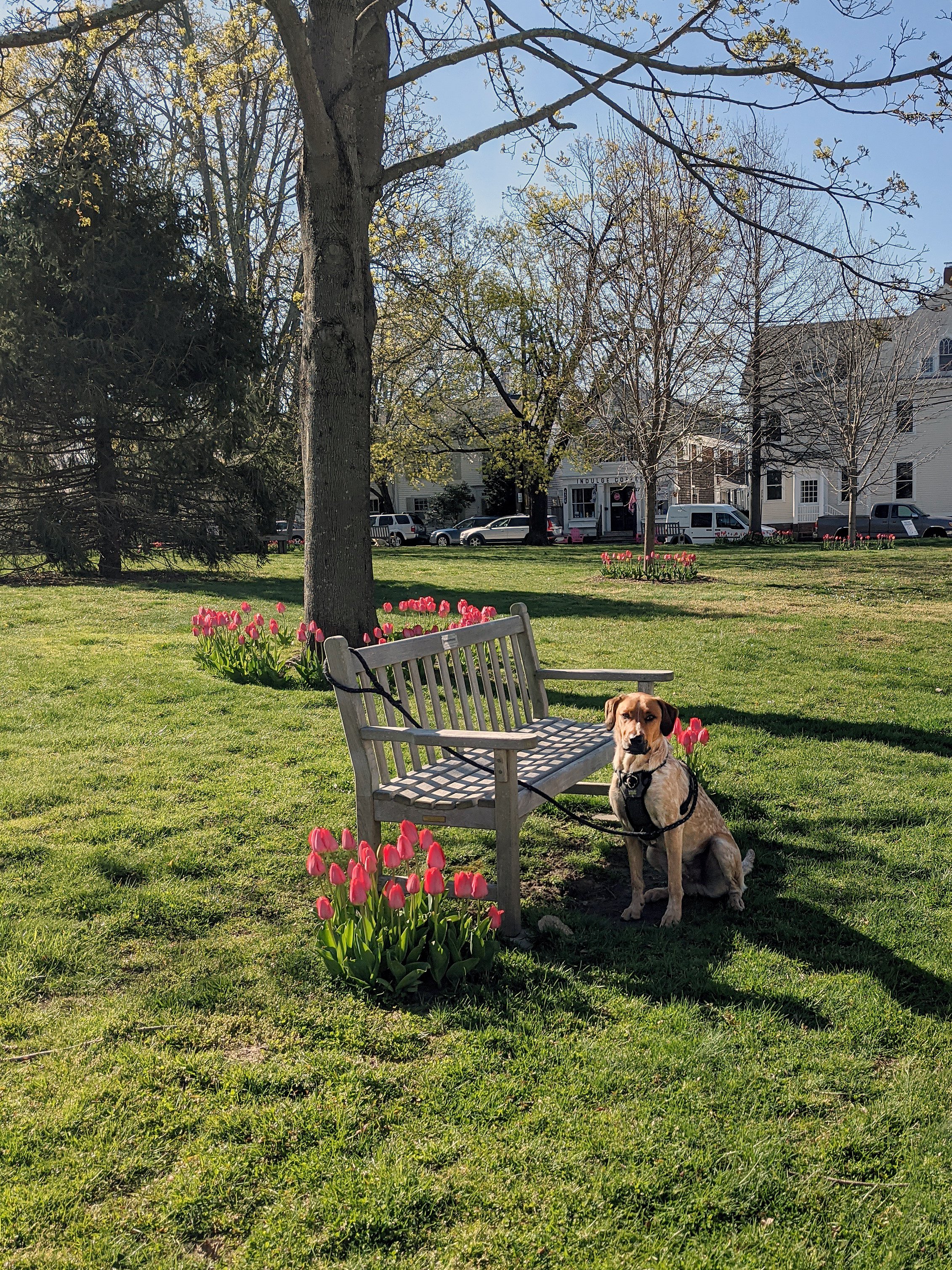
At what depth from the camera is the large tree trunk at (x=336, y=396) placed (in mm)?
7953

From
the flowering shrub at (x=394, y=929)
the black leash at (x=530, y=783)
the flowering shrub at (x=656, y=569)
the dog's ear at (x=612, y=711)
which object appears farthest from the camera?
the flowering shrub at (x=656, y=569)

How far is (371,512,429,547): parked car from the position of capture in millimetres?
41281

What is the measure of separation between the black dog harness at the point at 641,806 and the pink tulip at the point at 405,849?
3.25ft

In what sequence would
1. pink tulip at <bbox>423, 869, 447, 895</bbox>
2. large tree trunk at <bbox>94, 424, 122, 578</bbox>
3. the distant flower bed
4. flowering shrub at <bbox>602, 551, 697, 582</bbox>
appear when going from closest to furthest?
pink tulip at <bbox>423, 869, 447, 895</bbox>
large tree trunk at <bbox>94, 424, 122, 578</bbox>
flowering shrub at <bbox>602, 551, 697, 582</bbox>
the distant flower bed

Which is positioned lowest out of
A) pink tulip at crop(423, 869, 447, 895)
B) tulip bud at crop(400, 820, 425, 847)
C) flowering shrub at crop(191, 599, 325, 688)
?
pink tulip at crop(423, 869, 447, 895)

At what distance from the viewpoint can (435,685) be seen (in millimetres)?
4797

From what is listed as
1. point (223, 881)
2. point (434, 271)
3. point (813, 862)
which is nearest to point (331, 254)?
point (223, 881)

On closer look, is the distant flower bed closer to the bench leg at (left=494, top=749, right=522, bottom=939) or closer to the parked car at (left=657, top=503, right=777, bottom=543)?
the parked car at (left=657, top=503, right=777, bottom=543)

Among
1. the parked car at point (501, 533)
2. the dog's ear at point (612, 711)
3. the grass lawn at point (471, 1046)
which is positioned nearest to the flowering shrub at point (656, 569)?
the grass lawn at point (471, 1046)

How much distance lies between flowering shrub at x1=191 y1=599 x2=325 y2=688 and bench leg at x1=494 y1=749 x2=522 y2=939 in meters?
4.50

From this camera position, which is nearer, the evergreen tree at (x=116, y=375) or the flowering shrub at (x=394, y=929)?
the flowering shrub at (x=394, y=929)

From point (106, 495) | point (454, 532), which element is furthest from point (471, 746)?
point (454, 532)

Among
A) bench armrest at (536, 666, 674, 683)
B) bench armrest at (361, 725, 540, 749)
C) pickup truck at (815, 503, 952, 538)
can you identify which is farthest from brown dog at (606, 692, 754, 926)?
pickup truck at (815, 503, 952, 538)

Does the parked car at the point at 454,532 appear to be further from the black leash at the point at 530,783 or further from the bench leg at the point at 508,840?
the bench leg at the point at 508,840
